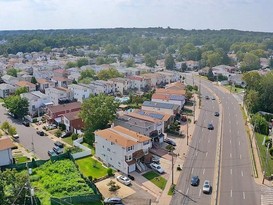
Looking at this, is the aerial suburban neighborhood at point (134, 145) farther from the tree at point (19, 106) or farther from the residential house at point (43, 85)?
the residential house at point (43, 85)

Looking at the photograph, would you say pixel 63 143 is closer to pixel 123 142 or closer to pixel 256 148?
pixel 123 142

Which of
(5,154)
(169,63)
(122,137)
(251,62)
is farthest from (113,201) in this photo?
(251,62)

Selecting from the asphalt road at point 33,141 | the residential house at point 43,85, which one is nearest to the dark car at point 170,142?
the asphalt road at point 33,141

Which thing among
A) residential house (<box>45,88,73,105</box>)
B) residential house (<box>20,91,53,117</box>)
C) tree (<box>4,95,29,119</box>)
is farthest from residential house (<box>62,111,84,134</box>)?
residential house (<box>45,88,73,105</box>)

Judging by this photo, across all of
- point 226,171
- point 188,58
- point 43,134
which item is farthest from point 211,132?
point 188,58

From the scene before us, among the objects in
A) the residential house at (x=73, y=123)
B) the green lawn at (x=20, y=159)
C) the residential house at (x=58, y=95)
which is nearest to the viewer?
the green lawn at (x=20, y=159)

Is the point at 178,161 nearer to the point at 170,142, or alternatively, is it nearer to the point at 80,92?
the point at 170,142

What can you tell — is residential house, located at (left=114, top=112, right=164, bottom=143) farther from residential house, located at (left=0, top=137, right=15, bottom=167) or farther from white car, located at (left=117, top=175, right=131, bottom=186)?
residential house, located at (left=0, top=137, right=15, bottom=167)
